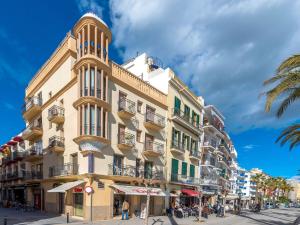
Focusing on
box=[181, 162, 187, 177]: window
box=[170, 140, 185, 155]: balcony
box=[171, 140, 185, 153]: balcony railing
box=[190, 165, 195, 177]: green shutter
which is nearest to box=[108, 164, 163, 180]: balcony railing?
box=[170, 140, 185, 155]: balcony

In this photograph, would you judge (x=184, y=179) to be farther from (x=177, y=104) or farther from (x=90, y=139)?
(x=90, y=139)

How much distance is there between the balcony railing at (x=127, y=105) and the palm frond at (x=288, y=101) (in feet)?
44.7

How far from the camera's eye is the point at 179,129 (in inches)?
1249

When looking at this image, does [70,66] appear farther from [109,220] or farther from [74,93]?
[109,220]

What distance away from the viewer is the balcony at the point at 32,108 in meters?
29.4

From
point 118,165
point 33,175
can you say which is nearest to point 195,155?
point 118,165

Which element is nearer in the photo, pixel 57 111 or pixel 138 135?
pixel 57 111

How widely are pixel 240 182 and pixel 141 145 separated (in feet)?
323

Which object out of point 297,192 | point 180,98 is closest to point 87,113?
point 180,98

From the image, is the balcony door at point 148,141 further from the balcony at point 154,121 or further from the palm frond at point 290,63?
the palm frond at point 290,63

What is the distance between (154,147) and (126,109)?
19.3ft

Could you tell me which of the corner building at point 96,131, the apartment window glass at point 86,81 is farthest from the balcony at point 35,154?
the apartment window glass at point 86,81

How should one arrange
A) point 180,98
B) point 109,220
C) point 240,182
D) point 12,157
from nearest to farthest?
point 109,220 < point 180,98 < point 12,157 < point 240,182

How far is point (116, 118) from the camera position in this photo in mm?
23172
